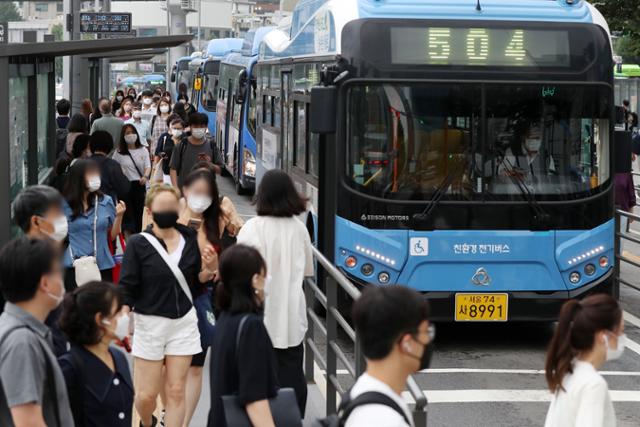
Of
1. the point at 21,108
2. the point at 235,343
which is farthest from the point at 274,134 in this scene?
the point at 235,343

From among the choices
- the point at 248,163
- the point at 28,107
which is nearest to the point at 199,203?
the point at 28,107

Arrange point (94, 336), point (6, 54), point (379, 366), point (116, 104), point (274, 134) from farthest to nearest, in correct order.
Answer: point (116, 104)
point (274, 134)
point (6, 54)
point (94, 336)
point (379, 366)

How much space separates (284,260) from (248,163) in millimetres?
17785

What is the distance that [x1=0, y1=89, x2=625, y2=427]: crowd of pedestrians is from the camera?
391 cm

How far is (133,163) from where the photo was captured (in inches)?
565

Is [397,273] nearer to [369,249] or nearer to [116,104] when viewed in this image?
Result: [369,249]

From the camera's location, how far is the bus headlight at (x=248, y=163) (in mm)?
24734

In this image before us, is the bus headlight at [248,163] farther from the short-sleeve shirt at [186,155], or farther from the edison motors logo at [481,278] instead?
the edison motors logo at [481,278]

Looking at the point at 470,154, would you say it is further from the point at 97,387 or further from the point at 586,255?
the point at 97,387

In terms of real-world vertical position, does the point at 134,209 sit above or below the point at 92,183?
below

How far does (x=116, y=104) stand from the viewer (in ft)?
94.6

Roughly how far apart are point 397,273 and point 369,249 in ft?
0.98

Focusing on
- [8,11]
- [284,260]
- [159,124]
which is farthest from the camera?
[8,11]

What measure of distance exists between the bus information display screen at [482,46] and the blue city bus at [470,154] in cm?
1
